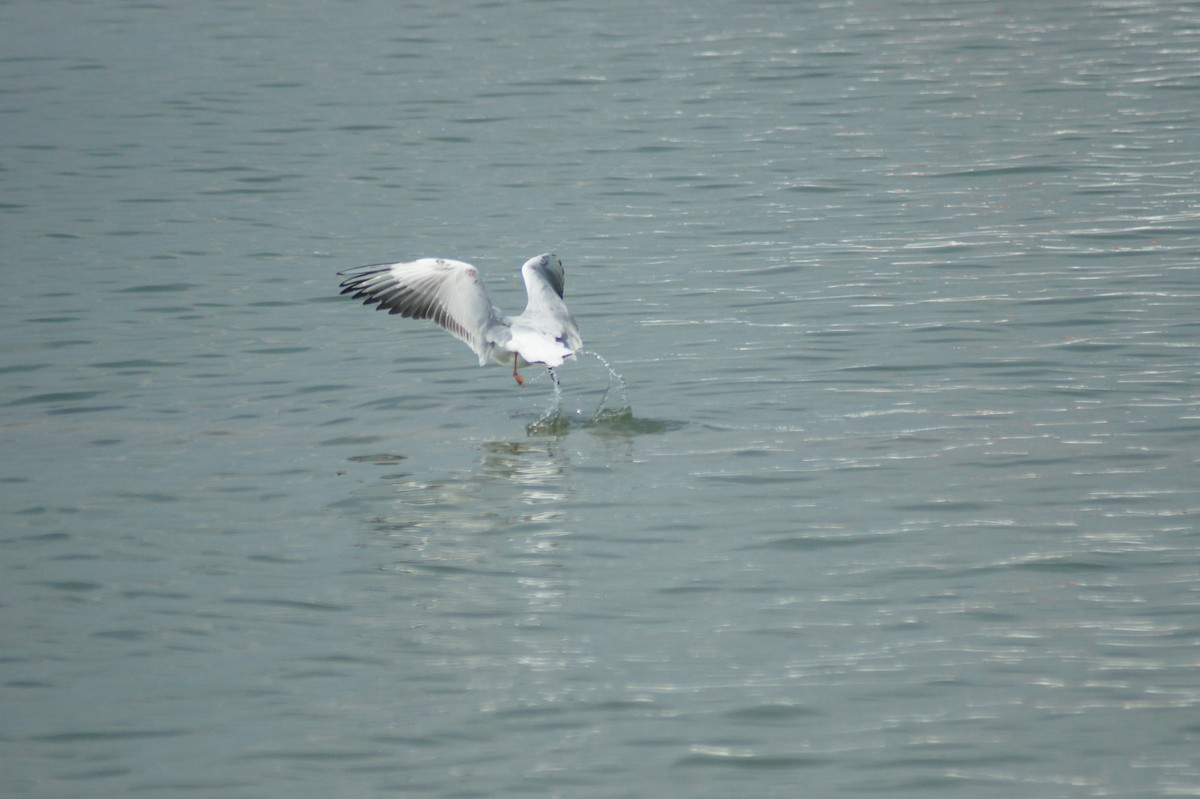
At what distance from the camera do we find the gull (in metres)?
10.4

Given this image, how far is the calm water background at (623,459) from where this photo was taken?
6.21 meters

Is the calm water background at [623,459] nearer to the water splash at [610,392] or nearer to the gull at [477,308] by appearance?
the water splash at [610,392]

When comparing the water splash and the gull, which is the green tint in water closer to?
the water splash

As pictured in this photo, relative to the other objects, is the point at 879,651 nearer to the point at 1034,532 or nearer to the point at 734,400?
the point at 1034,532

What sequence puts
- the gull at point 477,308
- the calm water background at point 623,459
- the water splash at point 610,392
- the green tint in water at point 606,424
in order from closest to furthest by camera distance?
1. the calm water background at point 623,459
2. the green tint in water at point 606,424
3. the gull at point 477,308
4. the water splash at point 610,392

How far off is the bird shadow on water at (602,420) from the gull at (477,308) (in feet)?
1.01

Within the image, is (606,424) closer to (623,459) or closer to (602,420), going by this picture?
(602,420)

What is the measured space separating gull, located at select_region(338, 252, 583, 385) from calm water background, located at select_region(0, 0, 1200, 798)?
55 centimetres

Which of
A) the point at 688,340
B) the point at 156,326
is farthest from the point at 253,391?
the point at 688,340

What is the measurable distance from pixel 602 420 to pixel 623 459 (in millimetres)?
Result: 876

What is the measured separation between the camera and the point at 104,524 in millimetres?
8688

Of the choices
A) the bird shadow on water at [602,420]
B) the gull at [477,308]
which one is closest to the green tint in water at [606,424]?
the bird shadow on water at [602,420]

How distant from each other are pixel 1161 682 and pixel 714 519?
8.83 feet

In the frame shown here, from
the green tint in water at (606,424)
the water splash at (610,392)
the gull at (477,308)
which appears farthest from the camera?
the water splash at (610,392)
